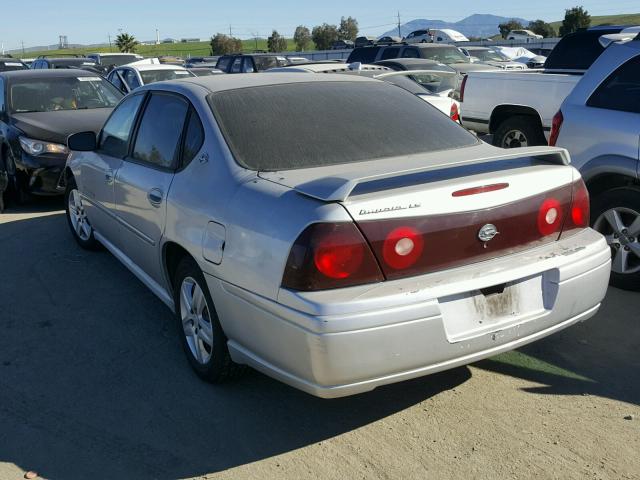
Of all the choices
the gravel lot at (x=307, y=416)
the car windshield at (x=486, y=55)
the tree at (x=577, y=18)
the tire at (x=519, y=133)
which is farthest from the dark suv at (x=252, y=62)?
the tree at (x=577, y=18)

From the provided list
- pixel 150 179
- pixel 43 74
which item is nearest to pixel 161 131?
pixel 150 179

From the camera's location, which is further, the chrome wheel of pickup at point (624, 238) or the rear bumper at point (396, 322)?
the chrome wheel of pickup at point (624, 238)

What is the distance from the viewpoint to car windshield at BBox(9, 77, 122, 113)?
9383 mm

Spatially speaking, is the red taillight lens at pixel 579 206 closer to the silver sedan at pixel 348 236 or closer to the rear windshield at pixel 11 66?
the silver sedan at pixel 348 236

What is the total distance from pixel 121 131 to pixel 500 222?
316cm

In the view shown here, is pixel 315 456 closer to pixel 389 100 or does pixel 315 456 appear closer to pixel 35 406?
pixel 35 406

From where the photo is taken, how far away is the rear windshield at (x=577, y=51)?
10.2 meters

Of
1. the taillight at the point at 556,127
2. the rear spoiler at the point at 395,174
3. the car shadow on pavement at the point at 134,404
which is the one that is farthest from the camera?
the taillight at the point at 556,127

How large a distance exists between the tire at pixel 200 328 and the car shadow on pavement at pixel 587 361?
1.47m

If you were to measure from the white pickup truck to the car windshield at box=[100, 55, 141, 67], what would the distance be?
18.0 meters

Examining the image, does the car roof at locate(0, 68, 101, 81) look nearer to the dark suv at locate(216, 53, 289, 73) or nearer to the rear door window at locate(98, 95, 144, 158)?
the rear door window at locate(98, 95, 144, 158)

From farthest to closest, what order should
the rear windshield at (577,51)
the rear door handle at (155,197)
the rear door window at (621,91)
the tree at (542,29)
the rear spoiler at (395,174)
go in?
1. the tree at (542,29)
2. the rear windshield at (577,51)
3. the rear door window at (621,91)
4. the rear door handle at (155,197)
5. the rear spoiler at (395,174)

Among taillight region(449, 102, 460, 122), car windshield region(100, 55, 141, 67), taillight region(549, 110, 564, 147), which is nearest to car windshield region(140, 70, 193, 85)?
taillight region(449, 102, 460, 122)

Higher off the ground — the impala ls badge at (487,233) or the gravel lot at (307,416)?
the impala ls badge at (487,233)
